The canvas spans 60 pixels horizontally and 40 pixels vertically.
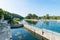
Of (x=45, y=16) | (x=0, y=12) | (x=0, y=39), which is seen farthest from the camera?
(x=45, y=16)

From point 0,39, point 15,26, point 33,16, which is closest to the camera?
point 0,39

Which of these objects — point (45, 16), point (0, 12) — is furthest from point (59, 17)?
point (0, 12)

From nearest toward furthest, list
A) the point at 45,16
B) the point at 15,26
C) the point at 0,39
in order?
the point at 0,39 → the point at 15,26 → the point at 45,16

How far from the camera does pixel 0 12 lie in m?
58.9

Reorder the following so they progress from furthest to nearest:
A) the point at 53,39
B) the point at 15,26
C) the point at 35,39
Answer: the point at 15,26, the point at 35,39, the point at 53,39

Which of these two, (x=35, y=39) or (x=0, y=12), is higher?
(x=0, y=12)

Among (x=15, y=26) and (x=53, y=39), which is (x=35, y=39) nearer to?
(x=53, y=39)

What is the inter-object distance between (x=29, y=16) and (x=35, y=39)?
386 feet

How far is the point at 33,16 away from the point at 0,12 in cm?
8411

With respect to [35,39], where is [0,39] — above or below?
above

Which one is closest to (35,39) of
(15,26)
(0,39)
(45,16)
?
(0,39)

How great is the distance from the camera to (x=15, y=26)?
50.9m

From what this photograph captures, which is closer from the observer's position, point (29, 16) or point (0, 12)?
point (0, 12)

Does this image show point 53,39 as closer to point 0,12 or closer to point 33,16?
point 0,12
